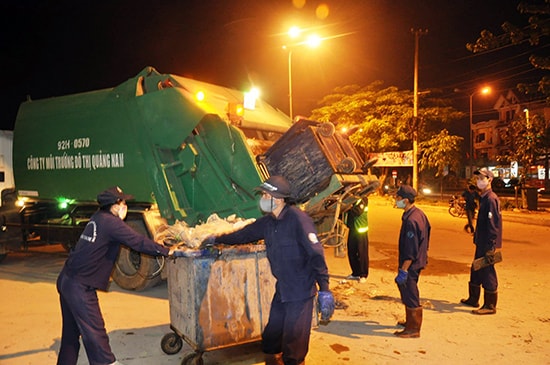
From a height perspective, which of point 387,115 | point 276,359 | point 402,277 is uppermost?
point 387,115

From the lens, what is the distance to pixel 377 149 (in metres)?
24.7

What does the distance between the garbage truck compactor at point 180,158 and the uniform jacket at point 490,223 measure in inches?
57.5

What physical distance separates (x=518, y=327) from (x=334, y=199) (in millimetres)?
2467

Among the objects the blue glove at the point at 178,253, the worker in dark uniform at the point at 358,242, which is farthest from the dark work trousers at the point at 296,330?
the worker in dark uniform at the point at 358,242

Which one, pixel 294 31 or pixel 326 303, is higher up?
pixel 294 31

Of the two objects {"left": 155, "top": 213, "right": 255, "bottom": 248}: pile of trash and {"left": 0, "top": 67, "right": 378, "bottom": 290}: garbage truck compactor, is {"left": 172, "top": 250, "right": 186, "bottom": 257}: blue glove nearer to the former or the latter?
{"left": 155, "top": 213, "right": 255, "bottom": 248}: pile of trash

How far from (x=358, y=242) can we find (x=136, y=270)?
3.24 meters

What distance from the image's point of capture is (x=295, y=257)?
10.6 ft

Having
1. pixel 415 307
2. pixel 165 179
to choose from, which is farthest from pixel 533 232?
pixel 165 179

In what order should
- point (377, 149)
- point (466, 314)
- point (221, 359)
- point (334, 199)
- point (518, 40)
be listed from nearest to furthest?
point (221, 359) < point (466, 314) < point (334, 199) < point (518, 40) < point (377, 149)

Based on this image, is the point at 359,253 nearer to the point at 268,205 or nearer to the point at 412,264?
the point at 412,264

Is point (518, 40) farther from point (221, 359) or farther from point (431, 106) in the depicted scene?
point (221, 359)

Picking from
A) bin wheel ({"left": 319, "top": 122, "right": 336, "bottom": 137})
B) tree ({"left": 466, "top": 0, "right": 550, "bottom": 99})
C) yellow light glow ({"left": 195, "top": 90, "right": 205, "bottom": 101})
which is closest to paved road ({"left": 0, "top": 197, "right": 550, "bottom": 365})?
bin wheel ({"left": 319, "top": 122, "right": 336, "bottom": 137})

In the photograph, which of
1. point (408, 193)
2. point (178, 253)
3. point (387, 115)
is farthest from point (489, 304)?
point (387, 115)
